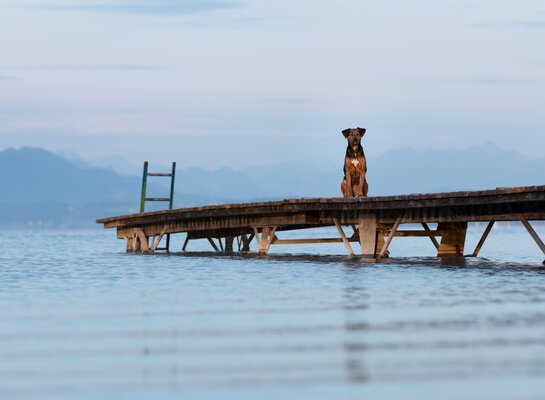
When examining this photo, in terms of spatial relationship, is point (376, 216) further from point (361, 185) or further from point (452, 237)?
point (452, 237)

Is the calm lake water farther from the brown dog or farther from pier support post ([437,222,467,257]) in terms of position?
the brown dog

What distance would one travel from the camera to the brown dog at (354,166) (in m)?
33.4

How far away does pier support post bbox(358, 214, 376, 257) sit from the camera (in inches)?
1271

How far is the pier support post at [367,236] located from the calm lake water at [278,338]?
6.99m

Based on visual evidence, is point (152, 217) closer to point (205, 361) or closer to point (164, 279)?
point (164, 279)

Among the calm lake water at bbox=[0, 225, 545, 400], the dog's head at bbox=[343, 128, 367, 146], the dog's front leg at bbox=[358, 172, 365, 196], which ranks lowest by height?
the calm lake water at bbox=[0, 225, 545, 400]

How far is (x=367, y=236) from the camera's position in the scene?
32625 millimetres

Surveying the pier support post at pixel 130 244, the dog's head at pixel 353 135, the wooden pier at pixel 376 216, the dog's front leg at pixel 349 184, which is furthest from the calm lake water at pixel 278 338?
the pier support post at pixel 130 244

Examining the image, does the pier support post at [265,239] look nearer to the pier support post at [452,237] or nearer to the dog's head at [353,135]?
the dog's head at [353,135]

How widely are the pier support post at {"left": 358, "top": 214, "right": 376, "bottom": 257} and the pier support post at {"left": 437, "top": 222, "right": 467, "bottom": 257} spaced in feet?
7.14

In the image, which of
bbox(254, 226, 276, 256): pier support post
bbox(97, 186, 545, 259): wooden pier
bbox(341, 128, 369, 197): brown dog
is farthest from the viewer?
bbox(254, 226, 276, 256): pier support post

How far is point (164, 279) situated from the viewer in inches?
1033

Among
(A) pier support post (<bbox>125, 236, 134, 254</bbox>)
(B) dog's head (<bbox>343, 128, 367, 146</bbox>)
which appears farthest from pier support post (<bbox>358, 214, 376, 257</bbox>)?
(A) pier support post (<bbox>125, 236, 134, 254</bbox>)

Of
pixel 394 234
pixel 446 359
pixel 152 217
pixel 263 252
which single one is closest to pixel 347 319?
pixel 446 359
